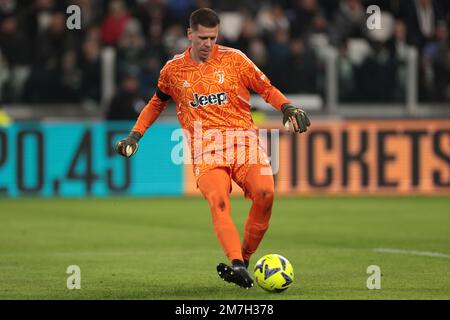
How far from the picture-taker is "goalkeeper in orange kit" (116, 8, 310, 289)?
8844 millimetres

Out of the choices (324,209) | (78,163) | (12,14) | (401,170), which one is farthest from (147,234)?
(12,14)

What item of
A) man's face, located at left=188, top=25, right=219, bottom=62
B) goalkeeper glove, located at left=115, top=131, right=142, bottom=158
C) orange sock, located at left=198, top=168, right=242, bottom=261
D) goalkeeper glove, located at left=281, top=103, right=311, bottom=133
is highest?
man's face, located at left=188, top=25, right=219, bottom=62

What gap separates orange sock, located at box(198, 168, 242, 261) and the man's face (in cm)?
89

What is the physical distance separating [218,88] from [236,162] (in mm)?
582

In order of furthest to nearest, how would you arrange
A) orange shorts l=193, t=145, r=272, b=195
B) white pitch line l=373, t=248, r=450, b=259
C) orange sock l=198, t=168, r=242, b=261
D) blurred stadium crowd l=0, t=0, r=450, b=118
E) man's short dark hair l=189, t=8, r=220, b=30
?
1. blurred stadium crowd l=0, t=0, r=450, b=118
2. white pitch line l=373, t=248, r=450, b=259
3. orange shorts l=193, t=145, r=272, b=195
4. man's short dark hair l=189, t=8, r=220, b=30
5. orange sock l=198, t=168, r=242, b=261

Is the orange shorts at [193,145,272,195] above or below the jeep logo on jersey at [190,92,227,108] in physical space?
below

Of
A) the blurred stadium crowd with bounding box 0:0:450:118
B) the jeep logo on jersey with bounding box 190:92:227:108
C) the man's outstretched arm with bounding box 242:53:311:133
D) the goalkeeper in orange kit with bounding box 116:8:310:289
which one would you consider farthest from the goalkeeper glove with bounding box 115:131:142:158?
the blurred stadium crowd with bounding box 0:0:450:118

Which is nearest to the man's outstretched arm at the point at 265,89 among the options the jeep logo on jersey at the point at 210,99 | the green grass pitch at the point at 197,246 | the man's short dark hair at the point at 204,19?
the jeep logo on jersey at the point at 210,99

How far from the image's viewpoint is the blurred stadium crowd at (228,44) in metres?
18.8

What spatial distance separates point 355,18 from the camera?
65.0 ft

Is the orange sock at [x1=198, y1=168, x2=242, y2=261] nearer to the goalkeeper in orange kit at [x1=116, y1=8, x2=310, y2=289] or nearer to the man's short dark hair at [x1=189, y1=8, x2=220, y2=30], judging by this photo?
the goalkeeper in orange kit at [x1=116, y1=8, x2=310, y2=289]
